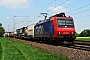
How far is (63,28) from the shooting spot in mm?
26344

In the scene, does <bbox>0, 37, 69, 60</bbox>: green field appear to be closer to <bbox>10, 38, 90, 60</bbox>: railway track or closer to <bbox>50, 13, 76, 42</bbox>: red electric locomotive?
<bbox>10, 38, 90, 60</bbox>: railway track

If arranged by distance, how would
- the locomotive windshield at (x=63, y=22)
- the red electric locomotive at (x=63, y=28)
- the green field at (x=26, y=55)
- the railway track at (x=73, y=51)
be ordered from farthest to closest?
the locomotive windshield at (x=63, y=22) → the red electric locomotive at (x=63, y=28) → the railway track at (x=73, y=51) → the green field at (x=26, y=55)

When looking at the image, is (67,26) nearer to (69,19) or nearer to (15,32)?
(69,19)

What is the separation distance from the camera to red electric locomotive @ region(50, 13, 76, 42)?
26.1 m

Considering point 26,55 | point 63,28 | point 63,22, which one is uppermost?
point 63,22

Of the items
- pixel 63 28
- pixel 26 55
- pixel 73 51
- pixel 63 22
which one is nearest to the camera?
pixel 26 55

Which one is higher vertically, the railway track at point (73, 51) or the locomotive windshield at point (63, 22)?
the locomotive windshield at point (63, 22)

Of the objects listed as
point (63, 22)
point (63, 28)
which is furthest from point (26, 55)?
point (63, 22)

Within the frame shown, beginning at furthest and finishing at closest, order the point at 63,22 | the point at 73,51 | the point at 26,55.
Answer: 1. the point at 63,22
2. the point at 73,51
3. the point at 26,55

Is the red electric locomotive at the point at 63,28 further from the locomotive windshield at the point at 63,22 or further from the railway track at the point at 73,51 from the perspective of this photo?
the railway track at the point at 73,51

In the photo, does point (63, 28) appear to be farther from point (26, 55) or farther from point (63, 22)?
point (26, 55)

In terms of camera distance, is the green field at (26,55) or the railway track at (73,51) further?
the railway track at (73,51)

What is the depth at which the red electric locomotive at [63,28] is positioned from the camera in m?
26.1

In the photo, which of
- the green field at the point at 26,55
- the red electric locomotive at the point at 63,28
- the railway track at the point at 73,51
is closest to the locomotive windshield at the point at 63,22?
the red electric locomotive at the point at 63,28
